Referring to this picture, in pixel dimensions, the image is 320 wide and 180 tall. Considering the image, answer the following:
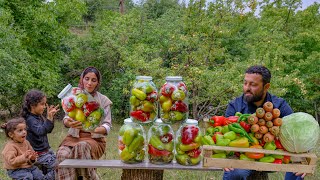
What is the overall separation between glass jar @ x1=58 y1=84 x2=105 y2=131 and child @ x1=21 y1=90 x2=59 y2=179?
0.67 m

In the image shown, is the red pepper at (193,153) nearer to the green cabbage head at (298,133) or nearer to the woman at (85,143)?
the green cabbage head at (298,133)

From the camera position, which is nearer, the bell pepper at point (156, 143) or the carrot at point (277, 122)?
the carrot at point (277, 122)

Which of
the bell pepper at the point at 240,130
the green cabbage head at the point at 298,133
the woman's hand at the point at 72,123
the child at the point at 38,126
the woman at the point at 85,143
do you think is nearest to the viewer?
the green cabbage head at the point at 298,133

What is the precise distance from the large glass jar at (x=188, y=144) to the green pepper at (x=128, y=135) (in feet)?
1.39

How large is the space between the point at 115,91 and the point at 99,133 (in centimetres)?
1242

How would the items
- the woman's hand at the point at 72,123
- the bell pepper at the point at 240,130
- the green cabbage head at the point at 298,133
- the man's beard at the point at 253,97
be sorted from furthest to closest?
the man's beard at the point at 253,97
the woman's hand at the point at 72,123
the bell pepper at the point at 240,130
the green cabbage head at the point at 298,133

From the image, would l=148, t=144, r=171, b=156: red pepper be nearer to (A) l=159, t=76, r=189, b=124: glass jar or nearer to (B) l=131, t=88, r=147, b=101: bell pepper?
(A) l=159, t=76, r=189, b=124: glass jar

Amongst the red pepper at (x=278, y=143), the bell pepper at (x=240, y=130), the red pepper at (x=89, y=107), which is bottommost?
the red pepper at (x=278, y=143)

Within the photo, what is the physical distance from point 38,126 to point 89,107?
1.03 metres

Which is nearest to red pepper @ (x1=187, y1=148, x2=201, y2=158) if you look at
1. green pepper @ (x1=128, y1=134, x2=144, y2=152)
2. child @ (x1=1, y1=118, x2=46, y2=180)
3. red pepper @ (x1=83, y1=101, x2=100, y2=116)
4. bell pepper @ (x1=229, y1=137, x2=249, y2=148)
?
bell pepper @ (x1=229, y1=137, x2=249, y2=148)

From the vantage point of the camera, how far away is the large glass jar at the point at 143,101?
3389mm

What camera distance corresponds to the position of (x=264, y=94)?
411cm

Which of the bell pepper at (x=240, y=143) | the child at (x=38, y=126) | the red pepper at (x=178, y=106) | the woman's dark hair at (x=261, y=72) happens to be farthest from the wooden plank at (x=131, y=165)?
the woman's dark hair at (x=261, y=72)

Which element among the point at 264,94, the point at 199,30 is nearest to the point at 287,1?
the point at 199,30
